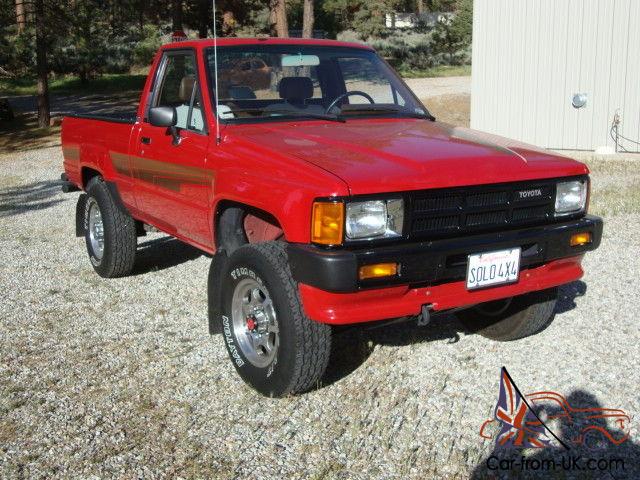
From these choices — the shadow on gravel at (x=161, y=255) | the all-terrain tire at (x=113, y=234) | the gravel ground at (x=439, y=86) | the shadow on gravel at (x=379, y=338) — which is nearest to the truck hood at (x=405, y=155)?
the shadow on gravel at (x=379, y=338)

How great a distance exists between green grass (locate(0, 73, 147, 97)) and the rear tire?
3028cm

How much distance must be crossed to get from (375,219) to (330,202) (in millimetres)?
240

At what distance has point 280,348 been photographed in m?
3.72

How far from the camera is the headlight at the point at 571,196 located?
399 cm

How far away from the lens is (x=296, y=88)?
495cm

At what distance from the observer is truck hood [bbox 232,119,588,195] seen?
3490 mm

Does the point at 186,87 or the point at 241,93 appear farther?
the point at 186,87

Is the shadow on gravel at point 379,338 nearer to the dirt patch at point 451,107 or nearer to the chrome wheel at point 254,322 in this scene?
the chrome wheel at point 254,322

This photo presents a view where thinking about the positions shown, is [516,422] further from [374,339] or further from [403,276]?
[374,339]

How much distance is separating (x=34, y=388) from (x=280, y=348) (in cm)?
158

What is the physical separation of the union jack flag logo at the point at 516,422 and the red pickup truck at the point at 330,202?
519mm

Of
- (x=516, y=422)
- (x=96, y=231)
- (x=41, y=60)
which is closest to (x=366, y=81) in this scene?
(x=516, y=422)

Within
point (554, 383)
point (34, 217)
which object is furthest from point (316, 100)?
point (34, 217)
